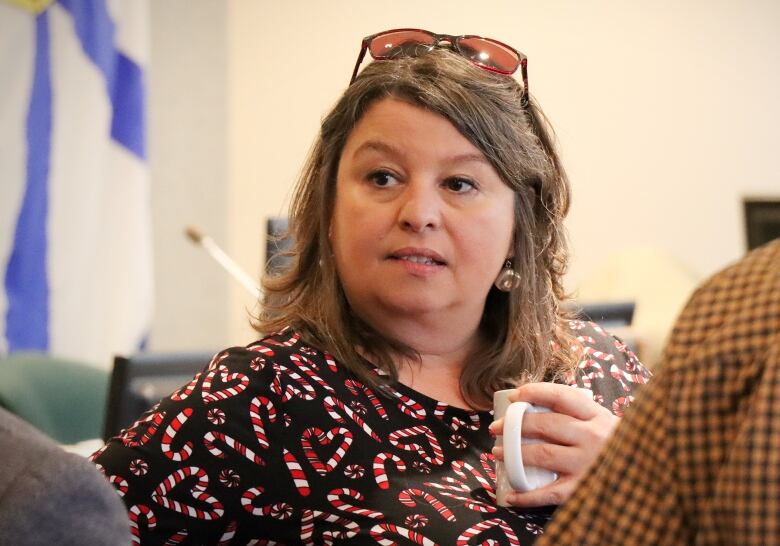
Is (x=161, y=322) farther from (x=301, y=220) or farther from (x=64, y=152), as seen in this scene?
(x=301, y=220)

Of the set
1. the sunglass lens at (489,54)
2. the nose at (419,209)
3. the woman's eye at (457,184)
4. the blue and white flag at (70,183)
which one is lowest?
the blue and white flag at (70,183)

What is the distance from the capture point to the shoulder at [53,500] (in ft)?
1.56

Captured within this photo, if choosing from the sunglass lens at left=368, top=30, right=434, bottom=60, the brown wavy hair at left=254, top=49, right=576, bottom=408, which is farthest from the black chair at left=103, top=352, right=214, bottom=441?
the sunglass lens at left=368, top=30, right=434, bottom=60

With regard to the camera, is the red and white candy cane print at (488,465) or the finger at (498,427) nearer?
the finger at (498,427)

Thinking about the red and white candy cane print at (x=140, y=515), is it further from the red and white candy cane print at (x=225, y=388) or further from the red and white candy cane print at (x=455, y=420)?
the red and white candy cane print at (x=455, y=420)

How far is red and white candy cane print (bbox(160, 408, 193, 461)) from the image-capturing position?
3.73ft

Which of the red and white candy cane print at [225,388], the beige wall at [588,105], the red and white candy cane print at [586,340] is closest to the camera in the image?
the red and white candy cane print at [225,388]

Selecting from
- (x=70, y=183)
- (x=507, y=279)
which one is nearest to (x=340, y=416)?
(x=507, y=279)

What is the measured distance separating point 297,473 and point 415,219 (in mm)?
337

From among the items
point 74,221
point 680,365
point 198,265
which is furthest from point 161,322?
point 680,365

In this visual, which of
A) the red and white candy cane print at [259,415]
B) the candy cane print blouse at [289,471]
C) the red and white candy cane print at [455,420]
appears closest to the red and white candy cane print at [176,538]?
the candy cane print blouse at [289,471]

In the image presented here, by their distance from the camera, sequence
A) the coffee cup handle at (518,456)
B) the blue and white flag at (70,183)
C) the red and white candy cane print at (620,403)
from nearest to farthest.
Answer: the coffee cup handle at (518,456) < the red and white candy cane print at (620,403) < the blue and white flag at (70,183)

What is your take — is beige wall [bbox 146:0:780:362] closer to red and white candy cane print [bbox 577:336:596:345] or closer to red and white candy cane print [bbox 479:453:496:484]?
red and white candy cane print [bbox 577:336:596:345]

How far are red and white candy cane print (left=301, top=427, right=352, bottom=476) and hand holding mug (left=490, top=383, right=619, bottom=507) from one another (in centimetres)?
18
